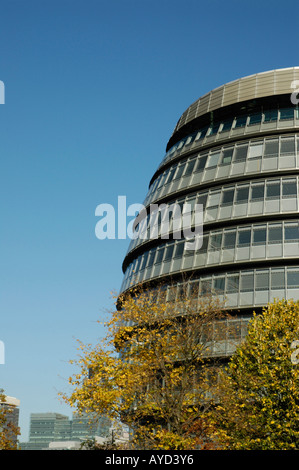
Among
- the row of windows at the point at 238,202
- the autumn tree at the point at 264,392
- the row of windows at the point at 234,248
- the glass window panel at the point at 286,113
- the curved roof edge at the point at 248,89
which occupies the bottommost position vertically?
the autumn tree at the point at 264,392

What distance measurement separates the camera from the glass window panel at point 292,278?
3759cm

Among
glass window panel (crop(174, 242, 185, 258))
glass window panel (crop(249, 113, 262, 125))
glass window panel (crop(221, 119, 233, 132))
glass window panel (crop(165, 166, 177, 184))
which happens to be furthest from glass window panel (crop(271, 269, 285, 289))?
glass window panel (crop(221, 119, 233, 132))

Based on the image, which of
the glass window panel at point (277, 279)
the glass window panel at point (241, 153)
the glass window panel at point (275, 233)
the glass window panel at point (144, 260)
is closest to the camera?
the glass window panel at point (277, 279)

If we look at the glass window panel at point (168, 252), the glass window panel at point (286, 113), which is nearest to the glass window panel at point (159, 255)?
the glass window panel at point (168, 252)

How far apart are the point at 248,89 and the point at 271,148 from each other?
21.5 feet

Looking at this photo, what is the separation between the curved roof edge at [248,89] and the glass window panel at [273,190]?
828 cm

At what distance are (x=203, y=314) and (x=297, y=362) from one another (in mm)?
5931

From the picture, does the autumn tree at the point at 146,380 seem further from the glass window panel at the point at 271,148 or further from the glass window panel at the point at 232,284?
the glass window panel at the point at 271,148

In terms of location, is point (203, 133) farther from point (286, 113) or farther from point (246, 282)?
point (246, 282)

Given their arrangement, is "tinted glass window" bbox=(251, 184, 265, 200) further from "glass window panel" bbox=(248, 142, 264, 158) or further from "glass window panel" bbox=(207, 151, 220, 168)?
"glass window panel" bbox=(207, 151, 220, 168)

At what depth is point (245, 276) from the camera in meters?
39.3

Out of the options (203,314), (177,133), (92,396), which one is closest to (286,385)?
(203,314)

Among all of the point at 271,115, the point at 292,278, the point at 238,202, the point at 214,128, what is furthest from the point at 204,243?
the point at 271,115

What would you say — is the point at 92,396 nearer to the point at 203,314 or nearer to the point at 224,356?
the point at 203,314
